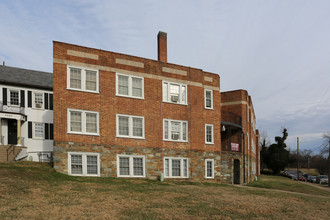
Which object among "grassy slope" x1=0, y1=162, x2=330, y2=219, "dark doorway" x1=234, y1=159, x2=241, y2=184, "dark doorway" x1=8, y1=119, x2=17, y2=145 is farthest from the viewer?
"dark doorway" x1=234, y1=159, x2=241, y2=184

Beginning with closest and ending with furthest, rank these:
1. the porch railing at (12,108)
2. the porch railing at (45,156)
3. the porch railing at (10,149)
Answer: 1. the porch railing at (10,149)
2. the porch railing at (12,108)
3. the porch railing at (45,156)

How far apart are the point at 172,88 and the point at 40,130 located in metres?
13.7

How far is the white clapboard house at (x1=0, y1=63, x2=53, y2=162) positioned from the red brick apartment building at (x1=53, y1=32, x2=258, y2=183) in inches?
329

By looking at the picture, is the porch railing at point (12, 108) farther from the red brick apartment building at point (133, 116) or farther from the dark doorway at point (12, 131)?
the red brick apartment building at point (133, 116)

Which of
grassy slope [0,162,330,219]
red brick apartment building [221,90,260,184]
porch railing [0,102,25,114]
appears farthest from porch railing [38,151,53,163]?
red brick apartment building [221,90,260,184]

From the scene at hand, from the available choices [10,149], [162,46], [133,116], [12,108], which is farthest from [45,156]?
[162,46]

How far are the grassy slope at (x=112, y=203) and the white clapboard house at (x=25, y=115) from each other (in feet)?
31.7

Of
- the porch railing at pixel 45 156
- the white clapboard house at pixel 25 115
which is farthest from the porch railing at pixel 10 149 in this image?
the porch railing at pixel 45 156

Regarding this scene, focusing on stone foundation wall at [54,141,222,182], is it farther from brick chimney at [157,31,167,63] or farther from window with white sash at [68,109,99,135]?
brick chimney at [157,31,167,63]

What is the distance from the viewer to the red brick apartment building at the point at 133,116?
834 inches

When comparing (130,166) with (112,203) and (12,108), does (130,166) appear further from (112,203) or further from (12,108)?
(12,108)

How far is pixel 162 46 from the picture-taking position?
87.5 feet

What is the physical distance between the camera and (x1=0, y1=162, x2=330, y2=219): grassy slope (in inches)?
461

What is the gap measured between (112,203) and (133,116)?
1079cm
